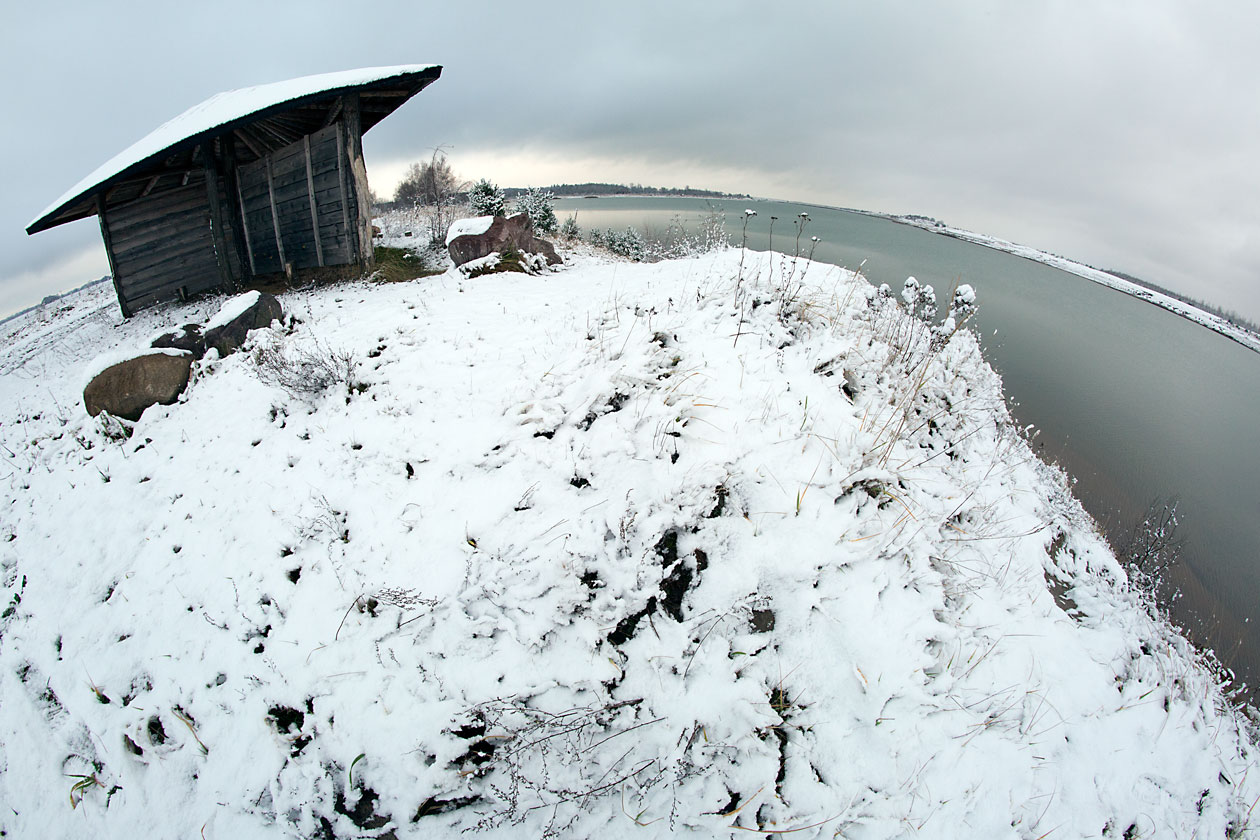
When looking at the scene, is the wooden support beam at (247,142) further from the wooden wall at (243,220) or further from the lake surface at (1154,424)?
the lake surface at (1154,424)

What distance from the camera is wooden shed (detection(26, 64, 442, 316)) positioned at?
336 inches

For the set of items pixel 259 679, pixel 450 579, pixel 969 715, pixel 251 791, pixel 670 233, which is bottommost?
pixel 251 791

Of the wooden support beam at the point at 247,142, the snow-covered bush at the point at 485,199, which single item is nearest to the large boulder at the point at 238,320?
the wooden support beam at the point at 247,142

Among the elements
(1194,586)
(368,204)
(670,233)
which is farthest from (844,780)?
(670,233)

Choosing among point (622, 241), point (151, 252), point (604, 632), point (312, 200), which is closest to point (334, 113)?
point (312, 200)

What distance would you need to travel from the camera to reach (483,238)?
10.2m

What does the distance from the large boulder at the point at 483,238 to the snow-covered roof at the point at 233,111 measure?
2806 millimetres

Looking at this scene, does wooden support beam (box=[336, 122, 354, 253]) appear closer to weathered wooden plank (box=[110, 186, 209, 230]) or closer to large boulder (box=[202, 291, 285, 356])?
large boulder (box=[202, 291, 285, 356])

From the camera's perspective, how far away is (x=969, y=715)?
7.86 feet

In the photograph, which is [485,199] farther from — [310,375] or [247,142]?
[310,375]

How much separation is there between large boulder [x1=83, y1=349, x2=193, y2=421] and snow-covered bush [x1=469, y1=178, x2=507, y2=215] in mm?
14970

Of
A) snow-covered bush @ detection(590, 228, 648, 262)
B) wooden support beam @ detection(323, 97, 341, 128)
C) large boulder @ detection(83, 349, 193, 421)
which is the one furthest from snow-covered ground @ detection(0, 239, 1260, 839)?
snow-covered bush @ detection(590, 228, 648, 262)

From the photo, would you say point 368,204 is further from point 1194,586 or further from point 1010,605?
point 1194,586

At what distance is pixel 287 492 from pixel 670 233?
22.9m
